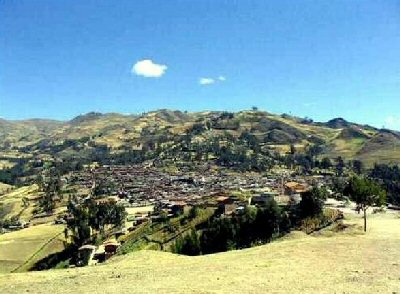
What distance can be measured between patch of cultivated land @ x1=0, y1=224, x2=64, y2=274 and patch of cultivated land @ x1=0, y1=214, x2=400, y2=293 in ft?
261

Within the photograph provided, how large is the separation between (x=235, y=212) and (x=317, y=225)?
3391 centimetres

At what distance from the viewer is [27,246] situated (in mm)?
130000

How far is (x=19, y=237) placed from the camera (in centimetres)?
14200

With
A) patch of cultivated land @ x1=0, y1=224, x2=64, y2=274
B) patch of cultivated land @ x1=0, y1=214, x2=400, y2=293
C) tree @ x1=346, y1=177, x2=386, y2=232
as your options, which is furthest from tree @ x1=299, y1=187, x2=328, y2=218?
patch of cultivated land @ x1=0, y1=224, x2=64, y2=274

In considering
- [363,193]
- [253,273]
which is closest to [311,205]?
[363,193]

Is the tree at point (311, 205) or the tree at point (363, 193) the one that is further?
the tree at point (311, 205)

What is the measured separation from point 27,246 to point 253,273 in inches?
4267

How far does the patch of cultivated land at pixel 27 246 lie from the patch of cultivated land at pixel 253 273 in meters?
79.5

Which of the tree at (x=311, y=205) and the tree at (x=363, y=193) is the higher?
the tree at (x=363, y=193)

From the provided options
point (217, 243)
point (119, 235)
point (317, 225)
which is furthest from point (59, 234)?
point (317, 225)

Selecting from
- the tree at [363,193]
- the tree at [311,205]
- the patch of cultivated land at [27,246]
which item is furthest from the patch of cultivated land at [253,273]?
the patch of cultivated land at [27,246]

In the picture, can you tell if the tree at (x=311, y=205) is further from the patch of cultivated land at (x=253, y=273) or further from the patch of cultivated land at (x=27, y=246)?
the patch of cultivated land at (x=27, y=246)

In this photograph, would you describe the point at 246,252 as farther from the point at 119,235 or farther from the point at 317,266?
the point at 119,235

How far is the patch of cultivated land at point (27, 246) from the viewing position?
116 metres
